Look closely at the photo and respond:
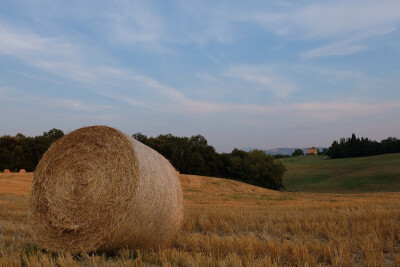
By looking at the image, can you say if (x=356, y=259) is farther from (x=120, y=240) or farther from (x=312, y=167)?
(x=312, y=167)

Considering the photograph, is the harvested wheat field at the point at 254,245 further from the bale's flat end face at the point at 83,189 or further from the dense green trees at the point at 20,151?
the dense green trees at the point at 20,151

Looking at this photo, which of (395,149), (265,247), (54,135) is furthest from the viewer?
(395,149)

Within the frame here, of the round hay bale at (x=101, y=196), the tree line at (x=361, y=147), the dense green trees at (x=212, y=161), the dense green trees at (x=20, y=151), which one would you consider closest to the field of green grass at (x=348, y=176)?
the dense green trees at (x=212, y=161)

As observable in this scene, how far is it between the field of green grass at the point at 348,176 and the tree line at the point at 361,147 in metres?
10.9

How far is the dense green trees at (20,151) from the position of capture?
151ft

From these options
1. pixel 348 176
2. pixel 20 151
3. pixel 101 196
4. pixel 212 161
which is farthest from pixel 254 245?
pixel 348 176

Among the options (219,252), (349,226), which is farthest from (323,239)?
(219,252)

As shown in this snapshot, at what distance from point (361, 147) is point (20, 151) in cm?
8126

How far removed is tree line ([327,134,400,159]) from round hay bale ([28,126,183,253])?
9489cm

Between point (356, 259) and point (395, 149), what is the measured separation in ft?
311

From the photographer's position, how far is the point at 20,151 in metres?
46.7

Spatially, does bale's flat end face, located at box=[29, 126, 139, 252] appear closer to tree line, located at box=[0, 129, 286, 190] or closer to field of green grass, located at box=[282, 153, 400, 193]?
tree line, located at box=[0, 129, 286, 190]

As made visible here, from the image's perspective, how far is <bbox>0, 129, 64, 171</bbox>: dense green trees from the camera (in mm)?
45875

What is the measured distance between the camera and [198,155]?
58.5 meters
